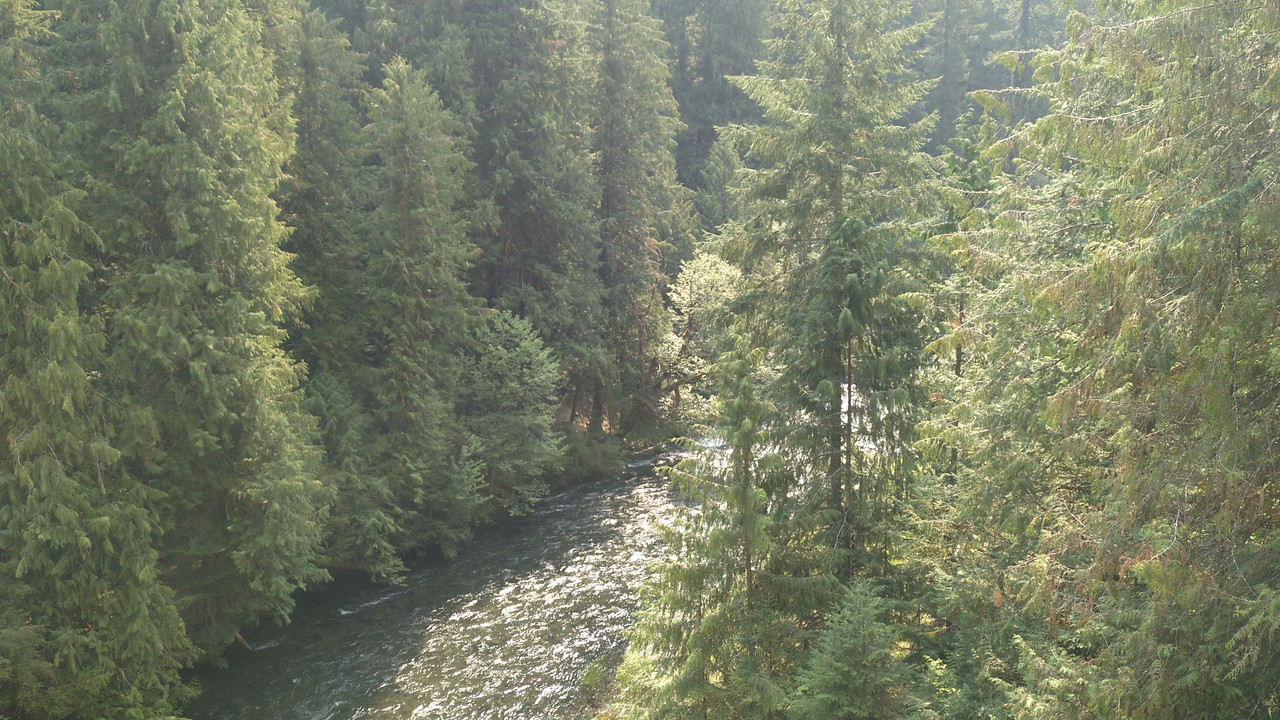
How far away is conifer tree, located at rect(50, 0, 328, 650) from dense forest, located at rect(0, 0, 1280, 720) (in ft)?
0.31

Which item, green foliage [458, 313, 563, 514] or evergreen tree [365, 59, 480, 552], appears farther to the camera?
green foliage [458, 313, 563, 514]

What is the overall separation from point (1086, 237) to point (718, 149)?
122 feet

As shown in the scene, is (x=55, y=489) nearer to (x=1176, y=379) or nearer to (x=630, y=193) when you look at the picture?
(x=1176, y=379)

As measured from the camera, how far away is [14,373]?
13078mm

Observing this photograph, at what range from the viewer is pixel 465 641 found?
17.0 m

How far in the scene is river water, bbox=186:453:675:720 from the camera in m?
14.7

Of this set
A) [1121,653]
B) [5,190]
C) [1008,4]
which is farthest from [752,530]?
[1008,4]

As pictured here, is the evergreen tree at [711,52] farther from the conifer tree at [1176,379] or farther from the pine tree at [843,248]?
the conifer tree at [1176,379]

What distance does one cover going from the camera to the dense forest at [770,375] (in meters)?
6.36

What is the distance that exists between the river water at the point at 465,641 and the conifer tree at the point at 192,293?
1.61 metres

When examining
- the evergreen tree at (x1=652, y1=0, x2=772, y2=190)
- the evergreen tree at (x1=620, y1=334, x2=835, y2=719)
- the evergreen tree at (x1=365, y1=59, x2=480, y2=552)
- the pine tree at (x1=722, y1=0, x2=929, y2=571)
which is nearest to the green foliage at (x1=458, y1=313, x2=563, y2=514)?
the evergreen tree at (x1=365, y1=59, x2=480, y2=552)

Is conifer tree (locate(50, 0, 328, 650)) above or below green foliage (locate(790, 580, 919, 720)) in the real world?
above

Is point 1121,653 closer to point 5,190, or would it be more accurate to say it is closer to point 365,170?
point 5,190

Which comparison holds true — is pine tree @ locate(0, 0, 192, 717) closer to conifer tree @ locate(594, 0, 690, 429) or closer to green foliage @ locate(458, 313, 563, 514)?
green foliage @ locate(458, 313, 563, 514)
